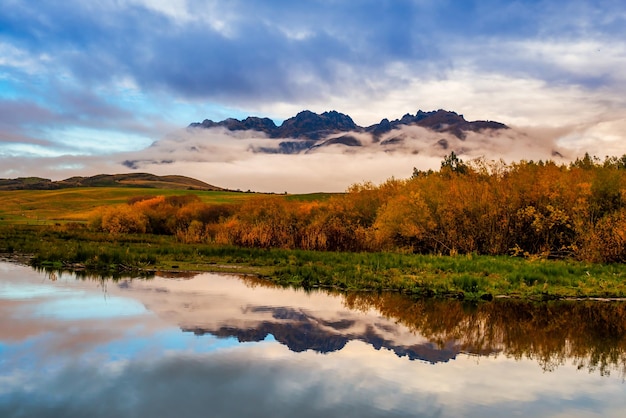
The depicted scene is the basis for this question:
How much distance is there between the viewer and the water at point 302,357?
28.5 ft

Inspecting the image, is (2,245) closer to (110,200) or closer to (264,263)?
(264,263)

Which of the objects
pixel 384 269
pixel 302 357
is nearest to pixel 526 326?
pixel 302 357

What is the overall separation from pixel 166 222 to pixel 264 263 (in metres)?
34.5

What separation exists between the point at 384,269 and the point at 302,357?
13.5m

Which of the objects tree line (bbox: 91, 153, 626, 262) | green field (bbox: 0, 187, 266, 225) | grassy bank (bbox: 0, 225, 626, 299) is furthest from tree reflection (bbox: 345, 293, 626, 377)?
green field (bbox: 0, 187, 266, 225)

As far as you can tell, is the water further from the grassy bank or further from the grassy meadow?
the grassy meadow

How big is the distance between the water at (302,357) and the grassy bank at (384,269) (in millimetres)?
1978

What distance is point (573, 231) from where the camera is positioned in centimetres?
3050

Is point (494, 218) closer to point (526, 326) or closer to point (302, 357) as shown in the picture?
point (526, 326)

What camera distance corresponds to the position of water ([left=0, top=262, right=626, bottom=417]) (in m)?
8.67

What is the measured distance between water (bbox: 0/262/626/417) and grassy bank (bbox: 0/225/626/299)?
1.98 meters

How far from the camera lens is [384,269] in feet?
80.4

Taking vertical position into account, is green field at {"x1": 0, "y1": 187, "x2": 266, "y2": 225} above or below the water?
above

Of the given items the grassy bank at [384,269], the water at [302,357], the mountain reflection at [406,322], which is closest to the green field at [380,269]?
the grassy bank at [384,269]
